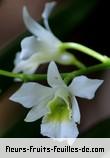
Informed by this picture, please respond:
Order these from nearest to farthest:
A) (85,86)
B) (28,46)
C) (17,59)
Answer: (85,86)
(28,46)
(17,59)

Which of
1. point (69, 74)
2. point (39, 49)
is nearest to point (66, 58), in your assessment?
point (39, 49)

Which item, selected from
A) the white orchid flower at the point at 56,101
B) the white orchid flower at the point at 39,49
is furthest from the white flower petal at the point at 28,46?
the white orchid flower at the point at 56,101

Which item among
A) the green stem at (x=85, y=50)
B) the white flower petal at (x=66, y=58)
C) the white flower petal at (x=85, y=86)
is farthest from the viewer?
the white flower petal at (x=66, y=58)

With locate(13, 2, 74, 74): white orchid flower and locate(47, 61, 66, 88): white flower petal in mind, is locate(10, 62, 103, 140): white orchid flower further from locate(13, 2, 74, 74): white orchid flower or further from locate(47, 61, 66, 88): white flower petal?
locate(13, 2, 74, 74): white orchid flower

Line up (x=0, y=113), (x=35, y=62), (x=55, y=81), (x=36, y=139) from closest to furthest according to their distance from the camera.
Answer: (x=55, y=81)
(x=35, y=62)
(x=36, y=139)
(x=0, y=113)

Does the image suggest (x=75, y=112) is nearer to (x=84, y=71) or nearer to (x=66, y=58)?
(x=84, y=71)

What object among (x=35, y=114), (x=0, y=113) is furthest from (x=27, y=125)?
(x=0, y=113)

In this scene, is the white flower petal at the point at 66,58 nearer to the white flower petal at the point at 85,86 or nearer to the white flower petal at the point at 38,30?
the white flower petal at the point at 38,30

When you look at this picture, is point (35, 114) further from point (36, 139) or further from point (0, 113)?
point (0, 113)
